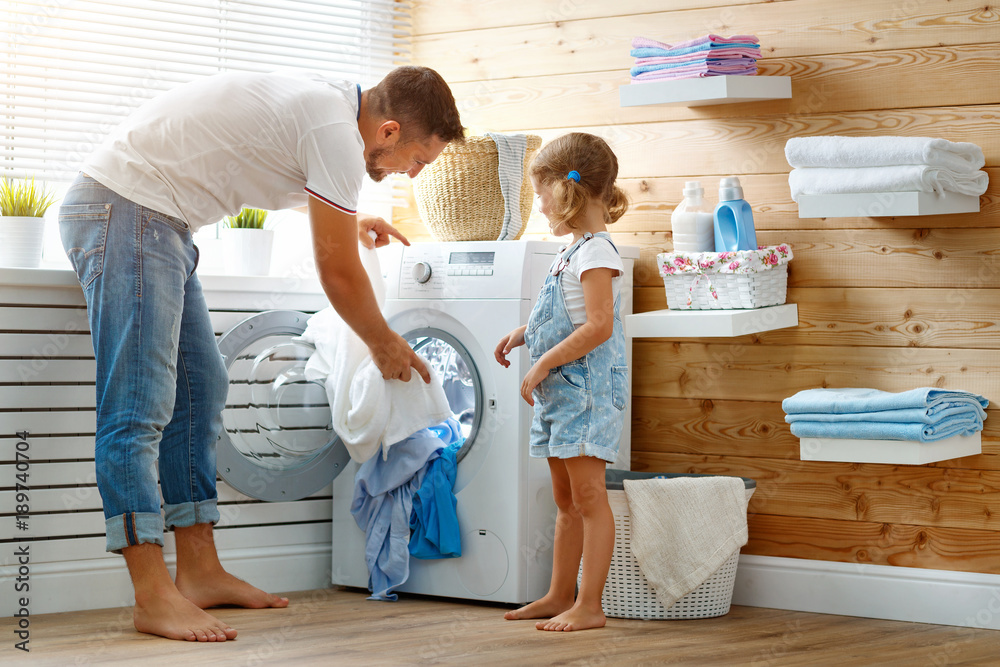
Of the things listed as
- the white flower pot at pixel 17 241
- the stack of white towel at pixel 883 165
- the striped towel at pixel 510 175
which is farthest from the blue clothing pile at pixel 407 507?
the stack of white towel at pixel 883 165

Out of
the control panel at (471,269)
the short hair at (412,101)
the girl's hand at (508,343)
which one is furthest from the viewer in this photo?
the control panel at (471,269)

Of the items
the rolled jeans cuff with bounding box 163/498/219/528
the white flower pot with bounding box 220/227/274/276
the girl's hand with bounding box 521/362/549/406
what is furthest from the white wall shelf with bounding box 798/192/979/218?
the rolled jeans cuff with bounding box 163/498/219/528

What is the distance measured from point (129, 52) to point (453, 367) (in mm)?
1147

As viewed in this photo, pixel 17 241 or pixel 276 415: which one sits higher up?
pixel 17 241

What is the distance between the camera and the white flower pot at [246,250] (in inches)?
105

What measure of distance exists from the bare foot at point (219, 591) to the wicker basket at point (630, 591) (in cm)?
72

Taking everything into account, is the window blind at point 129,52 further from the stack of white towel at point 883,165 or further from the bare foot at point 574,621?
the bare foot at point 574,621

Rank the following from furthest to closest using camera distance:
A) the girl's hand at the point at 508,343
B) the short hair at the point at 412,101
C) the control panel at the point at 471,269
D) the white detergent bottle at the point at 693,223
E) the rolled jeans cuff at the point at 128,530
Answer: the white detergent bottle at the point at 693,223 → the control panel at the point at 471,269 → the girl's hand at the point at 508,343 → the short hair at the point at 412,101 → the rolled jeans cuff at the point at 128,530

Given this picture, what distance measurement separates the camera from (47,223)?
2553 millimetres

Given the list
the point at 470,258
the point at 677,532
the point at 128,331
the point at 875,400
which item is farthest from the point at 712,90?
the point at 128,331

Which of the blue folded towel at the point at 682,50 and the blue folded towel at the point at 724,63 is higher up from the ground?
the blue folded towel at the point at 682,50

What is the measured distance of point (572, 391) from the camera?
2.14 meters

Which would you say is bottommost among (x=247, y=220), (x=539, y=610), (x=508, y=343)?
(x=539, y=610)

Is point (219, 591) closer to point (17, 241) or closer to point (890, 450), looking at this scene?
point (17, 241)
